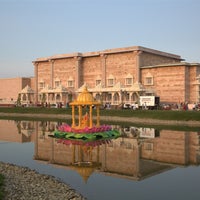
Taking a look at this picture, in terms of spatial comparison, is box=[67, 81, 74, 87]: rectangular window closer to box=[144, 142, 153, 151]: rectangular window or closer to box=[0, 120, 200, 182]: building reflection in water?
box=[0, 120, 200, 182]: building reflection in water

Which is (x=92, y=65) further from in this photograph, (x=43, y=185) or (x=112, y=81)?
(x=43, y=185)

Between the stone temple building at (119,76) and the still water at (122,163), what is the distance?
81.4 feet

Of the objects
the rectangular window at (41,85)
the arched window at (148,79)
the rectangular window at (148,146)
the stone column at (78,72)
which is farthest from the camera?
the rectangular window at (41,85)

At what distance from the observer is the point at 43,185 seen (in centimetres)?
1176

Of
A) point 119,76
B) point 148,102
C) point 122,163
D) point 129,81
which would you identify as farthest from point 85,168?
point 119,76

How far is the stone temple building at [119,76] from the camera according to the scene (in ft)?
164

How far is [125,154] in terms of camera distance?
18.7 metres

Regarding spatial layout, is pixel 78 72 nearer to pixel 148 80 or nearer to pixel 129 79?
pixel 129 79

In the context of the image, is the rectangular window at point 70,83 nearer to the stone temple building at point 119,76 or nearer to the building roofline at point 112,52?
the stone temple building at point 119,76

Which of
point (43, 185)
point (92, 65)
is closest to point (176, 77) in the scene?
point (92, 65)

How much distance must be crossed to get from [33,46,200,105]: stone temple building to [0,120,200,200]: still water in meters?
24.8

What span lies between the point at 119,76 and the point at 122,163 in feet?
134

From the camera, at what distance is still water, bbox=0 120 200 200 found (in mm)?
11828

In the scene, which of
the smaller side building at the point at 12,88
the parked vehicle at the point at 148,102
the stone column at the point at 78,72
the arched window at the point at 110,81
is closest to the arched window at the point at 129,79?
the arched window at the point at 110,81
